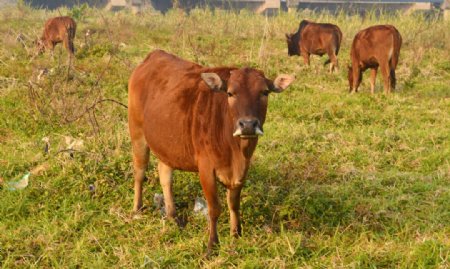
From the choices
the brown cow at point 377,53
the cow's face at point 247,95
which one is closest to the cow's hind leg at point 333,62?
the brown cow at point 377,53

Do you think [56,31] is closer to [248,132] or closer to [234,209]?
[234,209]

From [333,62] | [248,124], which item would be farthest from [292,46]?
[248,124]

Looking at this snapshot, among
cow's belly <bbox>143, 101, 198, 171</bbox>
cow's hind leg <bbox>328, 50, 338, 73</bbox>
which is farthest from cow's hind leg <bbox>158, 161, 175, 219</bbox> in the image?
cow's hind leg <bbox>328, 50, 338, 73</bbox>

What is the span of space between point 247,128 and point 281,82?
1.99ft

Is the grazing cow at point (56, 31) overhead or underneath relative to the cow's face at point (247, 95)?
underneath

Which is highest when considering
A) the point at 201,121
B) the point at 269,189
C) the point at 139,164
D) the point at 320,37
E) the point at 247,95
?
the point at 247,95

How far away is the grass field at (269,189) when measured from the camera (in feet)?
12.3

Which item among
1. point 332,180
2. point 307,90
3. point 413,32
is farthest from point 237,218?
point 413,32

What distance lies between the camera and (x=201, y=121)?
12.6 ft

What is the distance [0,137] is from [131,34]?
30.1 feet

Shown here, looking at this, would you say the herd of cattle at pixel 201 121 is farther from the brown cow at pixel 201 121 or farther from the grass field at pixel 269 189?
the grass field at pixel 269 189

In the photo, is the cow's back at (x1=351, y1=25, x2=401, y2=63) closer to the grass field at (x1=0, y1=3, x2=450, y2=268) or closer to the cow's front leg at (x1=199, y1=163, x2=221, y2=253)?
the grass field at (x1=0, y1=3, x2=450, y2=268)

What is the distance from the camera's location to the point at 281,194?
470 cm

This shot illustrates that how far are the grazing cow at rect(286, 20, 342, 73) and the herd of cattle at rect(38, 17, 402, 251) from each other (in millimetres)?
9046
